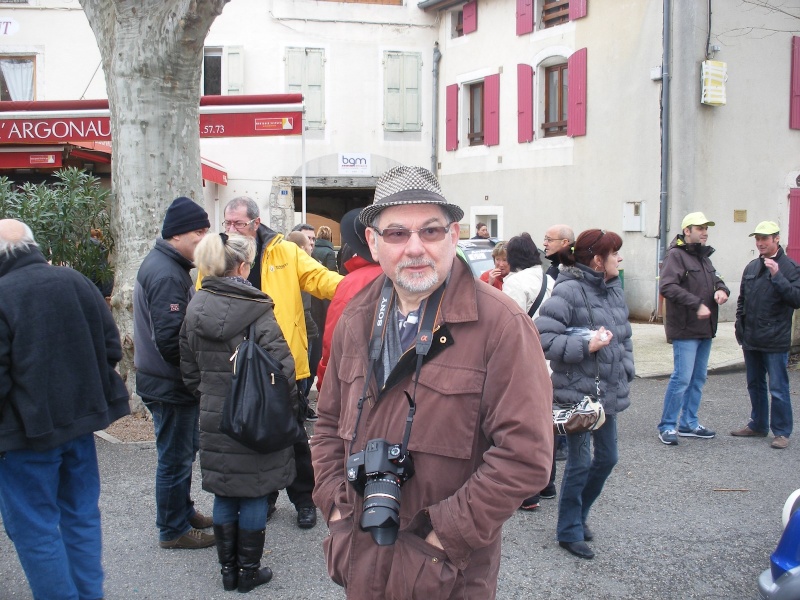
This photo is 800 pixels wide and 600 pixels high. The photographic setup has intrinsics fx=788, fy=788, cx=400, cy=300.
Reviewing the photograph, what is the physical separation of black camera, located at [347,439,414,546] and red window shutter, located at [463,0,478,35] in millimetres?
17758

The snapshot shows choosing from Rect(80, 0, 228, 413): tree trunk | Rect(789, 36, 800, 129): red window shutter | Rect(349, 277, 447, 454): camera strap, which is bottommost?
Rect(349, 277, 447, 454): camera strap

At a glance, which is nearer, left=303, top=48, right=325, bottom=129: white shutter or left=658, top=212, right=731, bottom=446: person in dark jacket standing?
left=658, top=212, right=731, bottom=446: person in dark jacket standing

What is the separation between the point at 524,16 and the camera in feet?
55.9

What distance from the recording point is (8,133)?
36.1ft

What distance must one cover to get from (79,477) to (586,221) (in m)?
13.6

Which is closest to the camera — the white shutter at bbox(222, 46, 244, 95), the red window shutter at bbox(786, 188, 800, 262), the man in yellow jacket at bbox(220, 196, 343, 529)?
the man in yellow jacket at bbox(220, 196, 343, 529)

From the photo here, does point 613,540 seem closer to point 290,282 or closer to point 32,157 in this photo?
point 290,282

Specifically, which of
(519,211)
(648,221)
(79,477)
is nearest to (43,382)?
(79,477)

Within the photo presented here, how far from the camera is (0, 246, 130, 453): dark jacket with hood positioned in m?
3.37

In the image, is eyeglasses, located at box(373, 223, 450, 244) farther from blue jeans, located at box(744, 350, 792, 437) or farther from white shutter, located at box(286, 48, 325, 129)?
white shutter, located at box(286, 48, 325, 129)

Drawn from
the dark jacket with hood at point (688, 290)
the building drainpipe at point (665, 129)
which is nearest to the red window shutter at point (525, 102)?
the building drainpipe at point (665, 129)

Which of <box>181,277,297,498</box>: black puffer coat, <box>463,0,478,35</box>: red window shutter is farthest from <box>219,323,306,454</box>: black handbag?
<box>463,0,478,35</box>: red window shutter

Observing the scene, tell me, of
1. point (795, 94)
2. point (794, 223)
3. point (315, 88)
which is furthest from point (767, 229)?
point (315, 88)

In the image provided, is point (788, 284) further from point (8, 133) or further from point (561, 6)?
point (561, 6)
